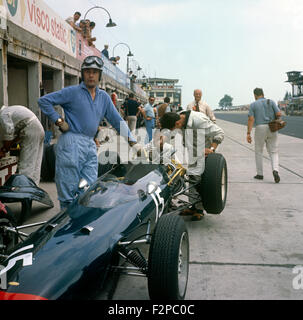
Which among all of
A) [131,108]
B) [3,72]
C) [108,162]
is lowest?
[108,162]

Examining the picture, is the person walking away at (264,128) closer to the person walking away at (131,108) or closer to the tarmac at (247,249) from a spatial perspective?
the tarmac at (247,249)

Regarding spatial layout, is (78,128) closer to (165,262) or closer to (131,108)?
(165,262)

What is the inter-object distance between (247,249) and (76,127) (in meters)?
2.14

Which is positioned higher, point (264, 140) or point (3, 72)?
point (3, 72)

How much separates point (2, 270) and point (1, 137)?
3.60m

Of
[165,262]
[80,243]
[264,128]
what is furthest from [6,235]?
[264,128]

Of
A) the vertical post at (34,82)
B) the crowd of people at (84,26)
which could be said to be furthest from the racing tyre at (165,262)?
the crowd of people at (84,26)

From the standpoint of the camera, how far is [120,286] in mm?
3260

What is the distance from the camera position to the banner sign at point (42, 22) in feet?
24.7

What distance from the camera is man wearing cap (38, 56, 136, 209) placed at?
12.9 ft

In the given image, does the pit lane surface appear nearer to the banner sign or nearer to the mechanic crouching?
the banner sign

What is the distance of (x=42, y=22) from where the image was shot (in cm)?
928

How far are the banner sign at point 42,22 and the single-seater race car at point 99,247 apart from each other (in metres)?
5.04

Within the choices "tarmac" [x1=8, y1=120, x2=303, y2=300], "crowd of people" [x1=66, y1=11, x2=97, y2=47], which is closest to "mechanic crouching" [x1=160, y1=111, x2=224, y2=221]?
"tarmac" [x1=8, y1=120, x2=303, y2=300]
